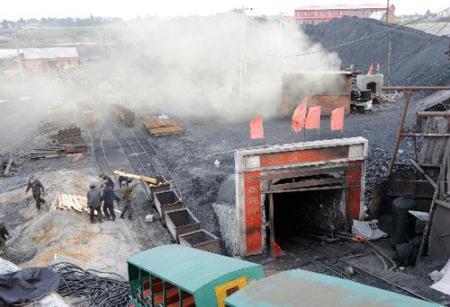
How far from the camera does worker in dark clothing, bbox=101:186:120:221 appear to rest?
1527cm

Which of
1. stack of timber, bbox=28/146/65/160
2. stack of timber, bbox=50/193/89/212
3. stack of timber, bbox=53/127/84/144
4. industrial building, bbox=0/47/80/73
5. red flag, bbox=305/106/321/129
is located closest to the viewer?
red flag, bbox=305/106/321/129

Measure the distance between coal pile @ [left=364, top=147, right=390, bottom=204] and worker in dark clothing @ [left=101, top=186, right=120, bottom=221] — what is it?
8.94m

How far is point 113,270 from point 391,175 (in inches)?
374

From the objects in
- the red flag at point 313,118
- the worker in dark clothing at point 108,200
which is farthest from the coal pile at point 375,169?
the worker in dark clothing at point 108,200

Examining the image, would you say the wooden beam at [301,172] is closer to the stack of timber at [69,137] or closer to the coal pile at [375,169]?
the coal pile at [375,169]

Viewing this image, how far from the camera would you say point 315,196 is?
16.1 meters

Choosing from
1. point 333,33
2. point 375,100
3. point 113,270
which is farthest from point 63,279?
point 333,33

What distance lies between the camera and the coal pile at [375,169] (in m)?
16.1

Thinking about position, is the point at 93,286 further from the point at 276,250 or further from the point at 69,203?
the point at 69,203

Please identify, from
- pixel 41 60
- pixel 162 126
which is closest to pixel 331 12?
pixel 41 60

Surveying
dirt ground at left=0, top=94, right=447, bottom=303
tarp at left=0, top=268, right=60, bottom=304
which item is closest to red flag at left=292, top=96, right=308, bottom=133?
dirt ground at left=0, top=94, right=447, bottom=303

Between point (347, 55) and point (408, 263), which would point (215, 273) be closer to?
point (408, 263)

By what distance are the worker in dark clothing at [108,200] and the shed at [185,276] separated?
6.31 metres

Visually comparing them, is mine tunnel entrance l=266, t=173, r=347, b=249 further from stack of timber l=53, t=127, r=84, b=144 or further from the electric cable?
stack of timber l=53, t=127, r=84, b=144
